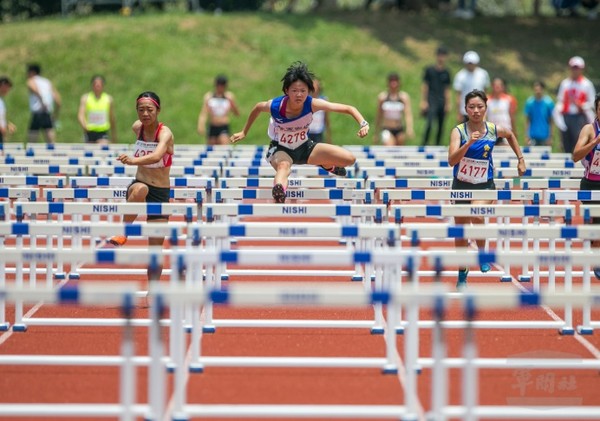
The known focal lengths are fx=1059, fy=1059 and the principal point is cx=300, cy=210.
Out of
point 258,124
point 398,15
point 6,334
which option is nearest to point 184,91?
point 258,124

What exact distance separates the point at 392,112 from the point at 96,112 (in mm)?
5388

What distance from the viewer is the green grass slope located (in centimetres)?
3030

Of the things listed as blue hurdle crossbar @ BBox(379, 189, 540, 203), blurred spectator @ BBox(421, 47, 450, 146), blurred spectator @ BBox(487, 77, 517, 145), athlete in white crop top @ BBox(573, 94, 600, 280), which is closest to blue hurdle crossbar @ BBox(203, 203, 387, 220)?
blue hurdle crossbar @ BBox(379, 189, 540, 203)

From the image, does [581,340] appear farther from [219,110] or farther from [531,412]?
[219,110]

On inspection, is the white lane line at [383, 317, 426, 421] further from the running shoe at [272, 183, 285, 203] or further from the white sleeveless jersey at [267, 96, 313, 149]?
the white sleeveless jersey at [267, 96, 313, 149]

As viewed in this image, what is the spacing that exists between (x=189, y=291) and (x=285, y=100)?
5701 mm

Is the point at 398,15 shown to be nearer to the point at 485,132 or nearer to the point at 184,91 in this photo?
the point at 184,91

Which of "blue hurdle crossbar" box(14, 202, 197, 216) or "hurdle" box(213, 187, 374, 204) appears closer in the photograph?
"blue hurdle crossbar" box(14, 202, 197, 216)

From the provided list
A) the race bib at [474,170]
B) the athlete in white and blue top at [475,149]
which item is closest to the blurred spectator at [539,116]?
the athlete in white and blue top at [475,149]

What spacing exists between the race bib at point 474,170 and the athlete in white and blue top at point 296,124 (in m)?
1.11

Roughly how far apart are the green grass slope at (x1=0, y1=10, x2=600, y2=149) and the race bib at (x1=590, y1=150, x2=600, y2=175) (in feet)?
58.3

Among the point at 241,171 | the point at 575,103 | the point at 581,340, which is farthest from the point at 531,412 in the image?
the point at 575,103

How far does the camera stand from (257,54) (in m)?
33.2

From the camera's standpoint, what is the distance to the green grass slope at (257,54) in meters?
30.3
